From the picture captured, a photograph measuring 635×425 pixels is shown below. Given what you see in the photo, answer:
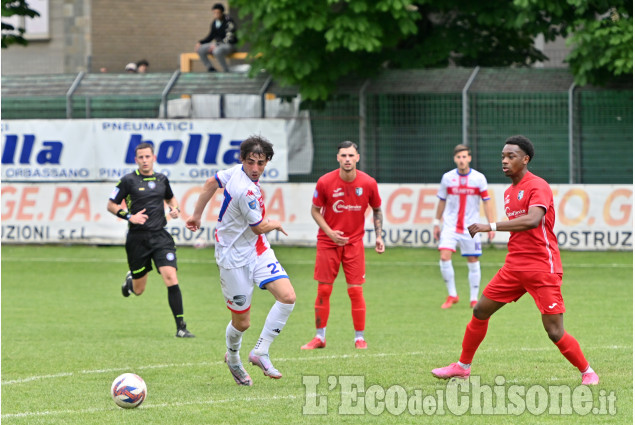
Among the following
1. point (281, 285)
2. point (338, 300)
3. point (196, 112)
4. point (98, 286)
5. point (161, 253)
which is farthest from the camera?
point (196, 112)

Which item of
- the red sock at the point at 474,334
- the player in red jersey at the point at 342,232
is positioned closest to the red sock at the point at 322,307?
the player in red jersey at the point at 342,232

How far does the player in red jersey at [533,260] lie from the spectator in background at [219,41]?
19.1 meters

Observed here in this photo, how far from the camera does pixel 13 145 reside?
79.5 ft

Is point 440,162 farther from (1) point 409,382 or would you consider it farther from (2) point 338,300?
(1) point 409,382

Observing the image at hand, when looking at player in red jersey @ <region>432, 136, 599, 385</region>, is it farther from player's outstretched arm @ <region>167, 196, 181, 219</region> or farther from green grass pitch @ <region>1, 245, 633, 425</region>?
player's outstretched arm @ <region>167, 196, 181, 219</region>

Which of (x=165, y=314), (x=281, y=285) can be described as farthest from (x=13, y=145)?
(x=281, y=285)

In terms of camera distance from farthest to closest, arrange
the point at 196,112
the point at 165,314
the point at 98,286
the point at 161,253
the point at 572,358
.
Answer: the point at 196,112
the point at 98,286
the point at 165,314
the point at 161,253
the point at 572,358

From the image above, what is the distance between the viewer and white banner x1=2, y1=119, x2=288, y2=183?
916 inches

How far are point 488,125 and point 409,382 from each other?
13.9 meters

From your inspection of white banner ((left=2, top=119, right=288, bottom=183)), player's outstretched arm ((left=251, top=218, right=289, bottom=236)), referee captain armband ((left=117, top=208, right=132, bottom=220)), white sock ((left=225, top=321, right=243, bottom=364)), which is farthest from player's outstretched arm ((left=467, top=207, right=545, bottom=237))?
white banner ((left=2, top=119, right=288, bottom=183))

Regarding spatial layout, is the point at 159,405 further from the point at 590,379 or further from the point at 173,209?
the point at 173,209

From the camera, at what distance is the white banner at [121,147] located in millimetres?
23266

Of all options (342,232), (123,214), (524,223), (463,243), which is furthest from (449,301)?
(524,223)

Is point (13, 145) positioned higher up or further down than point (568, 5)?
further down
